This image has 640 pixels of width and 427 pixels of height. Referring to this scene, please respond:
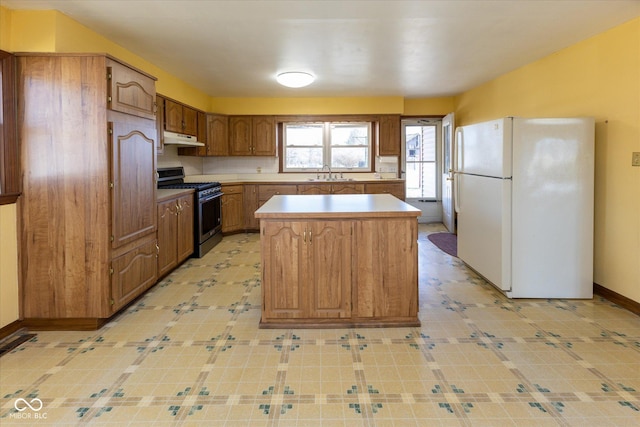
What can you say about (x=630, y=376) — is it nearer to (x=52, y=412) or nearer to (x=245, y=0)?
(x=52, y=412)

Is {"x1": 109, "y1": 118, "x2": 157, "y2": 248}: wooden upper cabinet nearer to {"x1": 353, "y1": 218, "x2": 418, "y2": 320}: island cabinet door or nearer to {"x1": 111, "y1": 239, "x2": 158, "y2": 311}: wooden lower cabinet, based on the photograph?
{"x1": 111, "y1": 239, "x2": 158, "y2": 311}: wooden lower cabinet

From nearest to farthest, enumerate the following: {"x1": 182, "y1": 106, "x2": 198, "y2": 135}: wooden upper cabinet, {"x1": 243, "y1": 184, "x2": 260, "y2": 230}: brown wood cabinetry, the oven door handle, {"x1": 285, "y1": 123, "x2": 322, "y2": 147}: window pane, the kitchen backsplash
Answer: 1. the oven door handle
2. {"x1": 182, "y1": 106, "x2": 198, "y2": 135}: wooden upper cabinet
3. {"x1": 243, "y1": 184, "x2": 260, "y2": 230}: brown wood cabinetry
4. the kitchen backsplash
5. {"x1": 285, "y1": 123, "x2": 322, "y2": 147}: window pane

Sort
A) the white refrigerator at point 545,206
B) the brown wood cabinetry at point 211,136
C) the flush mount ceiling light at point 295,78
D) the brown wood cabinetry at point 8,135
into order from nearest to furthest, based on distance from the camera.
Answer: the brown wood cabinetry at point 8,135
the white refrigerator at point 545,206
the flush mount ceiling light at point 295,78
the brown wood cabinetry at point 211,136

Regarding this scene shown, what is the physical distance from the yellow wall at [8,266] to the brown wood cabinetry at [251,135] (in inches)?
166

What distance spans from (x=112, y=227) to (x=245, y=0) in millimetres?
1893

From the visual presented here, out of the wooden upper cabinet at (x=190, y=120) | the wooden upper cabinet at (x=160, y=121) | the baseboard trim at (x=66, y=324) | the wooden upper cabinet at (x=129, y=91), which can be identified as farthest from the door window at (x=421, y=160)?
the baseboard trim at (x=66, y=324)

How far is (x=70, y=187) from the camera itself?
8.87 feet

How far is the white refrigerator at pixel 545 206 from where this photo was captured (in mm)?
3258

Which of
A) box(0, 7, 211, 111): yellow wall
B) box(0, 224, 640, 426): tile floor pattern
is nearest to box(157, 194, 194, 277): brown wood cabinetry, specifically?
box(0, 224, 640, 426): tile floor pattern

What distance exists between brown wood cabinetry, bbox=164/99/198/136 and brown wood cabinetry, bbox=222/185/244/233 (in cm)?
106

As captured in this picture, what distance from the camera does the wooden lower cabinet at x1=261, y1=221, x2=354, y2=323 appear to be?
2727mm

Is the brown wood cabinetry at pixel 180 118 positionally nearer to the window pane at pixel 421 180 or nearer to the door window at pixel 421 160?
the door window at pixel 421 160

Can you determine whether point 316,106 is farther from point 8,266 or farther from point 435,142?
point 8,266

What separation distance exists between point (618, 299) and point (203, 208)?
4.48m
